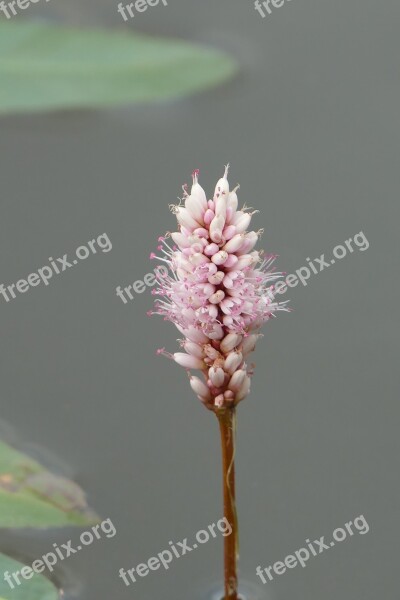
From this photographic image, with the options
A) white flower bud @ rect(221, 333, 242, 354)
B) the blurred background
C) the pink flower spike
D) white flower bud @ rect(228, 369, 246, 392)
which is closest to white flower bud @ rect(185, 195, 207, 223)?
the pink flower spike

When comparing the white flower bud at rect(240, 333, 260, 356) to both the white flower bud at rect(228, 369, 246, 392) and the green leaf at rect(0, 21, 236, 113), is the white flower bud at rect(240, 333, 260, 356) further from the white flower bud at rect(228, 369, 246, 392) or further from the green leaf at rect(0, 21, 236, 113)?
the green leaf at rect(0, 21, 236, 113)

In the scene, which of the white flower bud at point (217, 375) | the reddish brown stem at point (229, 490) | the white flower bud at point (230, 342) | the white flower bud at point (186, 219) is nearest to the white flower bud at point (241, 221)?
the white flower bud at point (186, 219)

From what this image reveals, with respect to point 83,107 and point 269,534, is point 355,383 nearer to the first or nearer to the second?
point 269,534

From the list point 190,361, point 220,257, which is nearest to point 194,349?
point 190,361

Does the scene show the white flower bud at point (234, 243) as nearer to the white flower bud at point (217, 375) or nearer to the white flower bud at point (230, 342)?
the white flower bud at point (230, 342)

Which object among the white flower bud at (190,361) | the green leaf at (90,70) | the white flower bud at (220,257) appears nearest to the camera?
the white flower bud at (220,257)
